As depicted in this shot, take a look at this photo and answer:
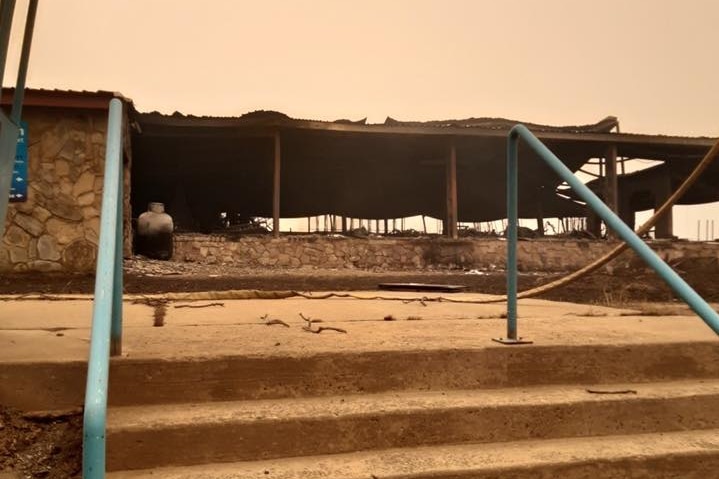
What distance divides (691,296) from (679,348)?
0.76m

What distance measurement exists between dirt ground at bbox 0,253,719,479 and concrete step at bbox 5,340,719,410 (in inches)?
4.0

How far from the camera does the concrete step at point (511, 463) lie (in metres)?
1.77

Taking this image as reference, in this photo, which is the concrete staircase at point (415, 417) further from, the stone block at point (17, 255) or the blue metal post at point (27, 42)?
the stone block at point (17, 255)

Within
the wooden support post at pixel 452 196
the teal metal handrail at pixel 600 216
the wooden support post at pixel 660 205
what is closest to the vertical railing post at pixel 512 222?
the teal metal handrail at pixel 600 216

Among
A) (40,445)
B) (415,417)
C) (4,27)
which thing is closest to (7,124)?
(4,27)

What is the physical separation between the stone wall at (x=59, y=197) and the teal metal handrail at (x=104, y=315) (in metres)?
7.68

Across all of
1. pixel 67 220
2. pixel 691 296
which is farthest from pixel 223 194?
pixel 691 296

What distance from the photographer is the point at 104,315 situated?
1.38m

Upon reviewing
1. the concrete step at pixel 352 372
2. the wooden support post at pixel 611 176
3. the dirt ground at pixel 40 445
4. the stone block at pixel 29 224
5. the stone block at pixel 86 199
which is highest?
the wooden support post at pixel 611 176

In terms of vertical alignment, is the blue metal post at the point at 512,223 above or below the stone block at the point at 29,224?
below

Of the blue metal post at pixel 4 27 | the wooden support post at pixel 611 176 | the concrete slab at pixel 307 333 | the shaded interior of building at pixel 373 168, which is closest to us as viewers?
the blue metal post at pixel 4 27

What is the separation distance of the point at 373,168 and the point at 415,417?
1420 cm

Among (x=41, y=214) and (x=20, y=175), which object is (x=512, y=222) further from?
(x=41, y=214)

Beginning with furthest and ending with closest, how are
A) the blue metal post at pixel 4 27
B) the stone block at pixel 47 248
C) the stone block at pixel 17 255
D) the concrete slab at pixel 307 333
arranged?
the stone block at pixel 47 248 < the stone block at pixel 17 255 < the concrete slab at pixel 307 333 < the blue metal post at pixel 4 27
